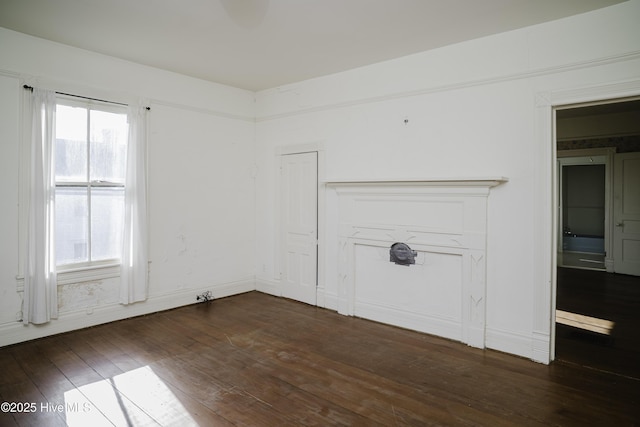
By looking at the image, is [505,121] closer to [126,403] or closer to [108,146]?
[126,403]

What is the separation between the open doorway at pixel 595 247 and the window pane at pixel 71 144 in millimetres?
4967

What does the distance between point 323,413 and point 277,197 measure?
3.51 m

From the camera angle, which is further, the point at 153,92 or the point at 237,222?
the point at 237,222

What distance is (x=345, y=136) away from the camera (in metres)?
4.77

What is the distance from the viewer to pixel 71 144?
13.2ft

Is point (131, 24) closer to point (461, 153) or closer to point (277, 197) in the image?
point (277, 197)

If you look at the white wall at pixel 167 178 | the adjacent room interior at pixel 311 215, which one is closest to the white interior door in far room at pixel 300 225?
the adjacent room interior at pixel 311 215

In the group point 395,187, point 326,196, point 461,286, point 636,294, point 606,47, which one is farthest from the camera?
point 636,294

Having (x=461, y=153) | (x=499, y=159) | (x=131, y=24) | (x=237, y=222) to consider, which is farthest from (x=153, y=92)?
(x=499, y=159)

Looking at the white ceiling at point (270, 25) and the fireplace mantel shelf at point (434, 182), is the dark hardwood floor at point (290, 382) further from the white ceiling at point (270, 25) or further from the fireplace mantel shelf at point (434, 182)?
the white ceiling at point (270, 25)

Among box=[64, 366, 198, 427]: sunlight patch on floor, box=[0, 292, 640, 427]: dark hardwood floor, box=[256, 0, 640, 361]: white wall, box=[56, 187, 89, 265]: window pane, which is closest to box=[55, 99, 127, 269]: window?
box=[56, 187, 89, 265]: window pane

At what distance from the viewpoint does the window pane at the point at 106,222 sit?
166 inches

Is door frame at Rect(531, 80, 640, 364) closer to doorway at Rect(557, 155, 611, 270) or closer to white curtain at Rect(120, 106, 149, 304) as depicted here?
white curtain at Rect(120, 106, 149, 304)

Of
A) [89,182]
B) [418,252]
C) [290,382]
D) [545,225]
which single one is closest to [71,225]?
[89,182]
